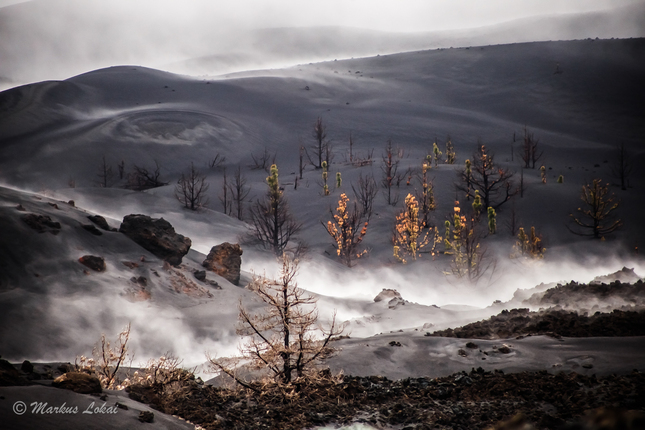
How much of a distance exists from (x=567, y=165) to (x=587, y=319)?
58437 mm

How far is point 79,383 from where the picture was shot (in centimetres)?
507

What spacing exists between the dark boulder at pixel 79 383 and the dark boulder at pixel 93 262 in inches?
371

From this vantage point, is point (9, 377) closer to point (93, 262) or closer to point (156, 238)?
point (93, 262)

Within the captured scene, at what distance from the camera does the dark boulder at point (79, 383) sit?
4.99 meters

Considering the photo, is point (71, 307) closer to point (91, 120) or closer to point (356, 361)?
point (356, 361)

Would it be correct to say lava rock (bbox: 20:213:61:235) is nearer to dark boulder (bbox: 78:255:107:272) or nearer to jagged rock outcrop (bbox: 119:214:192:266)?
dark boulder (bbox: 78:255:107:272)

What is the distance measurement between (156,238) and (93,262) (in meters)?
2.70

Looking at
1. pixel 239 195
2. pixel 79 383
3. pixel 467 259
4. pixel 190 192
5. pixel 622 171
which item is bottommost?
pixel 467 259

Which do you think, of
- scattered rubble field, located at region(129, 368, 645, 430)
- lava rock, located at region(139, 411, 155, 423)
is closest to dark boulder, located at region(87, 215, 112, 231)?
scattered rubble field, located at region(129, 368, 645, 430)

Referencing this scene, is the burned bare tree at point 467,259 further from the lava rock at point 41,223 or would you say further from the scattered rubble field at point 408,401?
the lava rock at point 41,223

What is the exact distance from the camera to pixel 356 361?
924 centimetres

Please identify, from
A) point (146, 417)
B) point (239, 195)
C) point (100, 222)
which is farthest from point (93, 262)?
point (239, 195)

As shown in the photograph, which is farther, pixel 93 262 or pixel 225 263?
pixel 225 263

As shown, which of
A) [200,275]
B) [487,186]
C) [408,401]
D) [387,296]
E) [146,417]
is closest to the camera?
[146,417]
